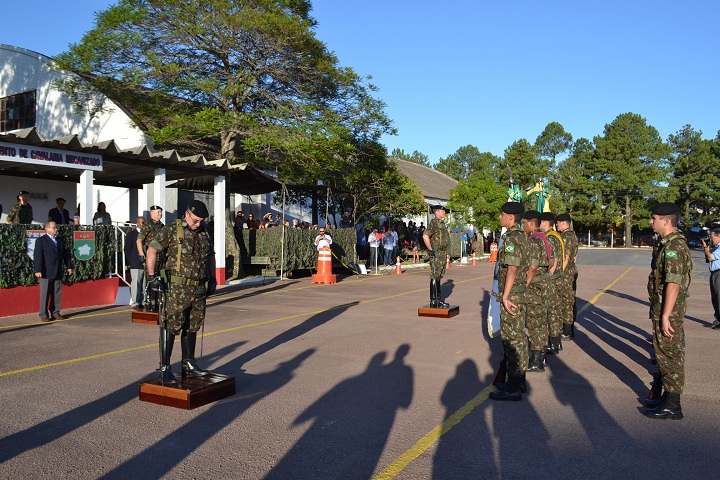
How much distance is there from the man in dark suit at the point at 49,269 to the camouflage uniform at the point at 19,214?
9.40ft

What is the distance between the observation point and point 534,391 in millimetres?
6465

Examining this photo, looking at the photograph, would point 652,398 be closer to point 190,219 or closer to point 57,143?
point 190,219

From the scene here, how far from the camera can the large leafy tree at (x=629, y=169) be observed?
216 ft

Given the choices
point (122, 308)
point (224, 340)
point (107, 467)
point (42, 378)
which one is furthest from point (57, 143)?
point (107, 467)

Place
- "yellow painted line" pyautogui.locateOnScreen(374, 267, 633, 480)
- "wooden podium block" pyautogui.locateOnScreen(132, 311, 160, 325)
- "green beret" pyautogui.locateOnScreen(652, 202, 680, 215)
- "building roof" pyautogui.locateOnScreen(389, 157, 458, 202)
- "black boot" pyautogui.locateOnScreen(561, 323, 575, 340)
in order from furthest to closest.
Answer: "building roof" pyautogui.locateOnScreen(389, 157, 458, 202) → "wooden podium block" pyautogui.locateOnScreen(132, 311, 160, 325) → "black boot" pyautogui.locateOnScreen(561, 323, 575, 340) → "green beret" pyautogui.locateOnScreen(652, 202, 680, 215) → "yellow painted line" pyautogui.locateOnScreen(374, 267, 633, 480)

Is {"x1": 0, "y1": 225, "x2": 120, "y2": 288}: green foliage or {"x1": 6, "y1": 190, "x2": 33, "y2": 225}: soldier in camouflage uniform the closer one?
{"x1": 0, "y1": 225, "x2": 120, "y2": 288}: green foliage

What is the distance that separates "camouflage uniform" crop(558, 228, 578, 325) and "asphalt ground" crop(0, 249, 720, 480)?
20.8 inches

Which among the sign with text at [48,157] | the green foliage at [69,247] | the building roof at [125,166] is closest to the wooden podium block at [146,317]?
the green foliage at [69,247]

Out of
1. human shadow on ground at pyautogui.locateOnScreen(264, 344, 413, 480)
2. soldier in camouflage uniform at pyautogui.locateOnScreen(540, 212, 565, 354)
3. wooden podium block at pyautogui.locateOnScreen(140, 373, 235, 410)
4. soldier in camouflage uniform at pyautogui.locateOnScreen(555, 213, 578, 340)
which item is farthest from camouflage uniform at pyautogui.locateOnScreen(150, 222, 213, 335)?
soldier in camouflage uniform at pyautogui.locateOnScreen(555, 213, 578, 340)

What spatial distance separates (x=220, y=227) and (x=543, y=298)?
12.2 m

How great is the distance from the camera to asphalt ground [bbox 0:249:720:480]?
439 cm

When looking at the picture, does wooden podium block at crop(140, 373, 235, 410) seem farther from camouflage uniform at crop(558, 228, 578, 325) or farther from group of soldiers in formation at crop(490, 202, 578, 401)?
camouflage uniform at crop(558, 228, 578, 325)

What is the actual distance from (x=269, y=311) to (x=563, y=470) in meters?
8.79

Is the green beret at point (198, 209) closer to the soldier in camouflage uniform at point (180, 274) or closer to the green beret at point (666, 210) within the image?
the soldier in camouflage uniform at point (180, 274)
